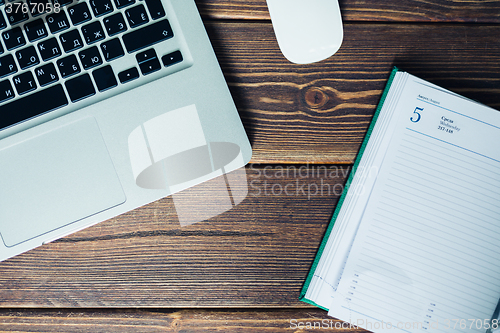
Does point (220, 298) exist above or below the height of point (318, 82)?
below

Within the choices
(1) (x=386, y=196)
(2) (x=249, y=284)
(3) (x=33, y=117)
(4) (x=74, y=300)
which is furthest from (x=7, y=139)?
(1) (x=386, y=196)

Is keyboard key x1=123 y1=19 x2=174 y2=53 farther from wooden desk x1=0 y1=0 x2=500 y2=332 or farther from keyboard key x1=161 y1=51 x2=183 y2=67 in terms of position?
wooden desk x1=0 y1=0 x2=500 y2=332

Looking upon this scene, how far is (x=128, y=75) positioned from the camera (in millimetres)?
363

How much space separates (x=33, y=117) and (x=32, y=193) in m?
0.09

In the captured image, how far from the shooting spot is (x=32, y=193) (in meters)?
0.38

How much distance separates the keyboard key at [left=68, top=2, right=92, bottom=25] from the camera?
35 cm

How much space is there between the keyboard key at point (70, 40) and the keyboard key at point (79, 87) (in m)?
0.03

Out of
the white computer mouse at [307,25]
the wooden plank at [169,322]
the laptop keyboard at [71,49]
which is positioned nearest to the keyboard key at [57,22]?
the laptop keyboard at [71,49]

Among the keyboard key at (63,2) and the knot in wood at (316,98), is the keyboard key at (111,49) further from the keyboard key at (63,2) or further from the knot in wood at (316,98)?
the knot in wood at (316,98)

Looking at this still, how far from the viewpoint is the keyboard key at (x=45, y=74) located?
14.0 inches

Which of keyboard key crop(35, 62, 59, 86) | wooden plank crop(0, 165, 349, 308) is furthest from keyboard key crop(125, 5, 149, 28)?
wooden plank crop(0, 165, 349, 308)

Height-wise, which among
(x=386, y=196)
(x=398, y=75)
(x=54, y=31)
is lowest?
(x=386, y=196)

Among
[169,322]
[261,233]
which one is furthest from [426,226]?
[169,322]

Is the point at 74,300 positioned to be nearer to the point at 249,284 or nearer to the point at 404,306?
the point at 249,284
